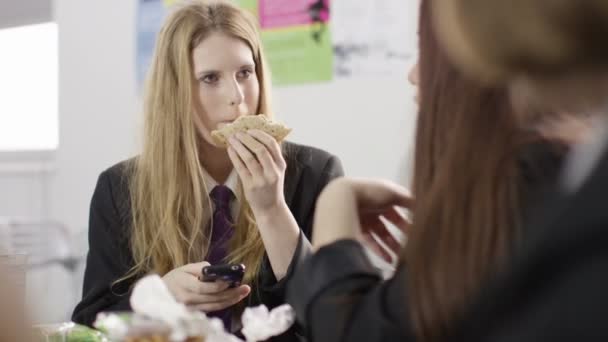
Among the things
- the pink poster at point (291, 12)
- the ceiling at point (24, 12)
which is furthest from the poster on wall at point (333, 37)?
the ceiling at point (24, 12)

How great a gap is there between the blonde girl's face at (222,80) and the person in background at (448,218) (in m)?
0.96

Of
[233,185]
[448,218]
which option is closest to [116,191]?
[233,185]

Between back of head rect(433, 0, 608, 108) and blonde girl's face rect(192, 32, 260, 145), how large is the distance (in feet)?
3.80

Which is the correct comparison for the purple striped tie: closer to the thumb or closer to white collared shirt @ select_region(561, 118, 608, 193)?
the thumb

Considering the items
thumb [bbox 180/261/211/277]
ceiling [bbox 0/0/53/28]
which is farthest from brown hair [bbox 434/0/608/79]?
ceiling [bbox 0/0/53/28]

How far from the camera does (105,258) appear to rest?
1634 mm

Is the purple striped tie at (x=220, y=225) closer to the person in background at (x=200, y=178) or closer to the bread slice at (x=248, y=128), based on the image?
the person in background at (x=200, y=178)

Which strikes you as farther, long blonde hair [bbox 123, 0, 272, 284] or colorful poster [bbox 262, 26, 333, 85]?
colorful poster [bbox 262, 26, 333, 85]

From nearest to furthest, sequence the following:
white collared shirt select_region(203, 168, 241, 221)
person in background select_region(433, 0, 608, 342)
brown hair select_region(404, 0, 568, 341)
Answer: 1. person in background select_region(433, 0, 608, 342)
2. brown hair select_region(404, 0, 568, 341)
3. white collared shirt select_region(203, 168, 241, 221)

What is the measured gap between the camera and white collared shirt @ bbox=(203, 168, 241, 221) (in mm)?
1643

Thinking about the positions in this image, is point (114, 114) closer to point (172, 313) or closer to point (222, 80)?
point (222, 80)

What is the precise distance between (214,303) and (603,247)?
3.15 feet

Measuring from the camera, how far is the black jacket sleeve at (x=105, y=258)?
151cm

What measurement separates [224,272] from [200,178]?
49 centimetres
